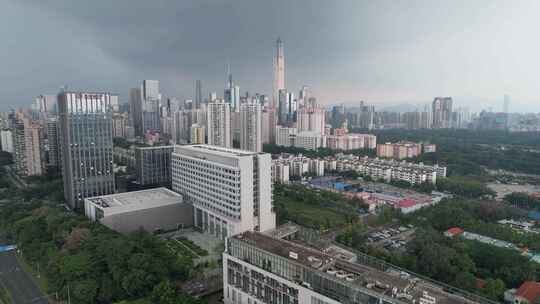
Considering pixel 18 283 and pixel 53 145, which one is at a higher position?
pixel 53 145

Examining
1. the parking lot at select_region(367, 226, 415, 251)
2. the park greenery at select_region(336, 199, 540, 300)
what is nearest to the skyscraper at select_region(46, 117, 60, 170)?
the park greenery at select_region(336, 199, 540, 300)

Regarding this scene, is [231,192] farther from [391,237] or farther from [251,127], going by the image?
[251,127]

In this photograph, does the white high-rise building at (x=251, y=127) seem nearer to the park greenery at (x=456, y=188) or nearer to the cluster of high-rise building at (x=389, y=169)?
the cluster of high-rise building at (x=389, y=169)

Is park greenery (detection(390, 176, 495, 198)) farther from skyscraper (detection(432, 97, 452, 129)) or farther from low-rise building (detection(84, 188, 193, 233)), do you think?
skyscraper (detection(432, 97, 452, 129))

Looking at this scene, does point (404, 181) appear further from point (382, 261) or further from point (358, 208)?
point (382, 261)

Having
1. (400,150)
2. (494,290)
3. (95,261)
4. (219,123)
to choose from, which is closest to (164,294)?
(95,261)

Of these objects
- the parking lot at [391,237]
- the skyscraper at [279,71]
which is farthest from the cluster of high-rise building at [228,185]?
the skyscraper at [279,71]

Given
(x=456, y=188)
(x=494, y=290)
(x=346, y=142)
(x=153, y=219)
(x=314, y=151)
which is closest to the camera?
(x=494, y=290)
